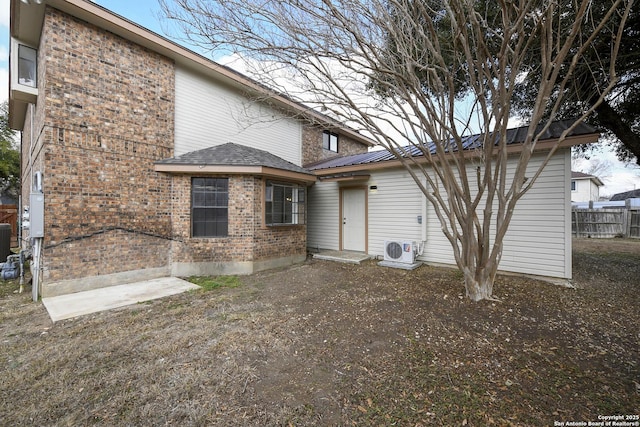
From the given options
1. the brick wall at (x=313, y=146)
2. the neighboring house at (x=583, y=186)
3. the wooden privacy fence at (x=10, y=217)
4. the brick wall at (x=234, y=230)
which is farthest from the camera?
the neighboring house at (x=583, y=186)

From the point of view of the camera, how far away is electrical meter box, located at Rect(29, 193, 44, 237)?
4.55m

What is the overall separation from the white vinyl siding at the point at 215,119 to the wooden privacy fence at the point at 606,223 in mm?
15358

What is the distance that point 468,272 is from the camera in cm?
428

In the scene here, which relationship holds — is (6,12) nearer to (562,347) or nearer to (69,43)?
(69,43)

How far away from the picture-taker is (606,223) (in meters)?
13.0

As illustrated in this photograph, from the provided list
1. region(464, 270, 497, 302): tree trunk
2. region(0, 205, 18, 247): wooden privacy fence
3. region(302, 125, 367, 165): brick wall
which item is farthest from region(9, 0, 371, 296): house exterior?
region(0, 205, 18, 247): wooden privacy fence

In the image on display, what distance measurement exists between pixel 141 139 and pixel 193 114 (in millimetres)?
1631

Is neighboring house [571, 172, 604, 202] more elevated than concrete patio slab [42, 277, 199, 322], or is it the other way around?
neighboring house [571, 172, 604, 202]

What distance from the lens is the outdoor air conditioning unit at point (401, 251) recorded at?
21.5 ft

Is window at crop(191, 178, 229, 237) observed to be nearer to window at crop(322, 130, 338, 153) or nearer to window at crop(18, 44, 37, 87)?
window at crop(18, 44, 37, 87)

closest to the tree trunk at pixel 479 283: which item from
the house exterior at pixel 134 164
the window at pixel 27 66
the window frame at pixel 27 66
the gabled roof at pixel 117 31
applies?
the gabled roof at pixel 117 31

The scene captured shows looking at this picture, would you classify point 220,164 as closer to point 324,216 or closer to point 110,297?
point 110,297

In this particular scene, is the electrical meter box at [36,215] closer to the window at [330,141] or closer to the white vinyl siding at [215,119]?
the white vinyl siding at [215,119]

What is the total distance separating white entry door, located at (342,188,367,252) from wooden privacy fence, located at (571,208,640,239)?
1262cm
